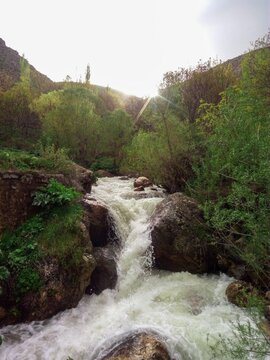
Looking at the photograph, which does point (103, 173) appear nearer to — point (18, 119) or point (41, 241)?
point (18, 119)

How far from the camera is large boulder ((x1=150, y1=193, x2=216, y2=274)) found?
31.0 feet

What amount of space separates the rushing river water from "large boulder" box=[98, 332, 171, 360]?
0.26 meters

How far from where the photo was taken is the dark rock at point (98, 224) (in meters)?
10.1

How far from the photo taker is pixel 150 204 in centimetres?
1257

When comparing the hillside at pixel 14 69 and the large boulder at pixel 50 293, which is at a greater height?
the hillside at pixel 14 69

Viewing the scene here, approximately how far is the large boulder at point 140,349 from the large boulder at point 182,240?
3.52 meters

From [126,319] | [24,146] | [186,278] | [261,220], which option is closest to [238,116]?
[261,220]

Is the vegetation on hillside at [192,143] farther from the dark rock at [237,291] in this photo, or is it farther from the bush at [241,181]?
the dark rock at [237,291]

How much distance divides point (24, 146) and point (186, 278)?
15440mm

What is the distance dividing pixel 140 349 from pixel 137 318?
136cm

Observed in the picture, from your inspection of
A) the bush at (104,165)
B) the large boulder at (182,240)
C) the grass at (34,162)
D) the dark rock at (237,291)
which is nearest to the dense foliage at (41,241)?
the grass at (34,162)

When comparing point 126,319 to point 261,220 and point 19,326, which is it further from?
point 261,220

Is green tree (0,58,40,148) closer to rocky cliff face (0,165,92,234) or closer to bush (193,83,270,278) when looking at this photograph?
rocky cliff face (0,165,92,234)

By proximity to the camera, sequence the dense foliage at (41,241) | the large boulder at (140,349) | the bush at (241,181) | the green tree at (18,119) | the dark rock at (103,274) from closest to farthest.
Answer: the large boulder at (140,349), the bush at (241,181), the dense foliage at (41,241), the dark rock at (103,274), the green tree at (18,119)
